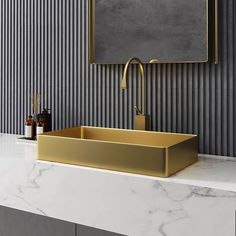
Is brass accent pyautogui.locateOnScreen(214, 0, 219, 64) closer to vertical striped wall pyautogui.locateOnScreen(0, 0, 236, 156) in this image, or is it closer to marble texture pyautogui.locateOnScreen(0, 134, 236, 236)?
vertical striped wall pyautogui.locateOnScreen(0, 0, 236, 156)

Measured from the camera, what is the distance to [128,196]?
118cm

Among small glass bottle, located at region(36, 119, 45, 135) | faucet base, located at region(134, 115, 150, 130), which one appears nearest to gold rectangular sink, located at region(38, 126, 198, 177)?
faucet base, located at region(134, 115, 150, 130)

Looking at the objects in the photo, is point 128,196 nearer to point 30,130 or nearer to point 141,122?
point 141,122

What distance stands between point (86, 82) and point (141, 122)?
367mm

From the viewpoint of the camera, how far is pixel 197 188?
1.08 meters

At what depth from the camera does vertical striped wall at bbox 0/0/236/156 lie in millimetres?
1431

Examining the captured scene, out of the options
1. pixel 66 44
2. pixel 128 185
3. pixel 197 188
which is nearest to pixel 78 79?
pixel 66 44

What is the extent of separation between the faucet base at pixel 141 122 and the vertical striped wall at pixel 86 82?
0.07m

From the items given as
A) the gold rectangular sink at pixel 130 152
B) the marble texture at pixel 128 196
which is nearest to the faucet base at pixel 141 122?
the gold rectangular sink at pixel 130 152

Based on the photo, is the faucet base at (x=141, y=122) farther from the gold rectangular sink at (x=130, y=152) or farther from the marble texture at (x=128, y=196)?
the marble texture at (x=128, y=196)

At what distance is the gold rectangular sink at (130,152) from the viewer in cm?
116

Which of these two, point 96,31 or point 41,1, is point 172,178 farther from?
point 41,1

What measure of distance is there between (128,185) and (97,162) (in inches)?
5.7

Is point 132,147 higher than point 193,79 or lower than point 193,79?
lower
